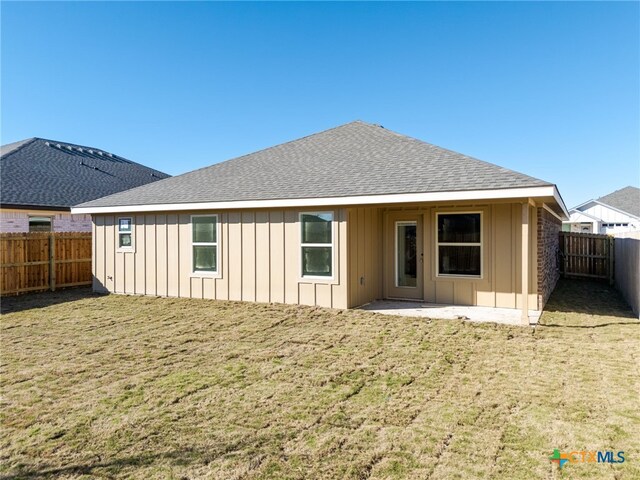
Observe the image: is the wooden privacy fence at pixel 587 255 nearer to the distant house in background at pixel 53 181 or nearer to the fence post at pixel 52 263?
the fence post at pixel 52 263

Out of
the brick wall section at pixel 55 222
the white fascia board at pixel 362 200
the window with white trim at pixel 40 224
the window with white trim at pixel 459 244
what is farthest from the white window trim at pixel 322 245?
the window with white trim at pixel 40 224

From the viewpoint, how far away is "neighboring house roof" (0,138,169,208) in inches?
588

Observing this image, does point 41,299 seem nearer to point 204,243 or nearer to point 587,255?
point 204,243

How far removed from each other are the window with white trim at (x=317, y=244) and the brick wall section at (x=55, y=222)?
456 inches

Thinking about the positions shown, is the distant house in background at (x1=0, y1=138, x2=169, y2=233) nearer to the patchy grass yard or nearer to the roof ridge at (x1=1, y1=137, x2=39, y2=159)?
the roof ridge at (x1=1, y1=137, x2=39, y2=159)

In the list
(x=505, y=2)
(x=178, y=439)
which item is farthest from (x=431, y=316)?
(x=505, y=2)

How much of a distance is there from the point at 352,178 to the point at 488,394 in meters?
5.98

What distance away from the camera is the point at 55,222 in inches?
605

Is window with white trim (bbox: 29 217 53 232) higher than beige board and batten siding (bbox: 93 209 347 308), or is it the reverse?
window with white trim (bbox: 29 217 53 232)

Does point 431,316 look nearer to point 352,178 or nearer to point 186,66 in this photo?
point 352,178

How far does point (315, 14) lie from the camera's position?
535 inches

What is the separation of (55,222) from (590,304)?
704 inches

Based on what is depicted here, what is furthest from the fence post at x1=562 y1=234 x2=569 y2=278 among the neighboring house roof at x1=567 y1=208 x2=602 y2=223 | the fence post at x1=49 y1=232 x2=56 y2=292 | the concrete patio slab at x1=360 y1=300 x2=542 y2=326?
the fence post at x1=49 y1=232 x2=56 y2=292

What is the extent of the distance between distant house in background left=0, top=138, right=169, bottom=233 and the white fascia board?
585 cm
